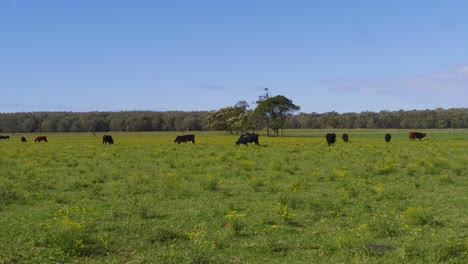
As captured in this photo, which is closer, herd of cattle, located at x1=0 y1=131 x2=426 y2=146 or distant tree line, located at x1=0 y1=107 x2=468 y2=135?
herd of cattle, located at x1=0 y1=131 x2=426 y2=146

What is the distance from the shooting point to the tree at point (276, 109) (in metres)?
97.2

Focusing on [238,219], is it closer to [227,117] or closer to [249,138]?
[249,138]

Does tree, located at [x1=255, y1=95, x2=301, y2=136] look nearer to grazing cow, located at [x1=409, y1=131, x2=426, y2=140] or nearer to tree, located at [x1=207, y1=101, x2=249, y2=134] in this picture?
tree, located at [x1=207, y1=101, x2=249, y2=134]

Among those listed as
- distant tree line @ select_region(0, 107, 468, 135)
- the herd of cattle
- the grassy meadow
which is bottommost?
the grassy meadow

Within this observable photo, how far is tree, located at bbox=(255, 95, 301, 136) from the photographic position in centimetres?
9719

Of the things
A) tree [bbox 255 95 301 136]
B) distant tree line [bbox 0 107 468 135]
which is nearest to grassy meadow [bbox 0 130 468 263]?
tree [bbox 255 95 301 136]

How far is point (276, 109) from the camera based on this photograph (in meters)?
98.1

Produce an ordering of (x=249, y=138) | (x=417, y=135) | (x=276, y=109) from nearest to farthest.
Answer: (x=249, y=138), (x=417, y=135), (x=276, y=109)

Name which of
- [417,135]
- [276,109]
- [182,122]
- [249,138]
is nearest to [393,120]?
[182,122]

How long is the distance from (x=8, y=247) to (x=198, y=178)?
11692mm

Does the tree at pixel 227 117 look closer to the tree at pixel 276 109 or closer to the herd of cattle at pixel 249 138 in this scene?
the tree at pixel 276 109

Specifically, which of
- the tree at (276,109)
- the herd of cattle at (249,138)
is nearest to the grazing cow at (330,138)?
the herd of cattle at (249,138)

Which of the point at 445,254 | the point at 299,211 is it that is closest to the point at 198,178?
the point at 299,211

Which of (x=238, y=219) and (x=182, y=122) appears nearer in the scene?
(x=238, y=219)
